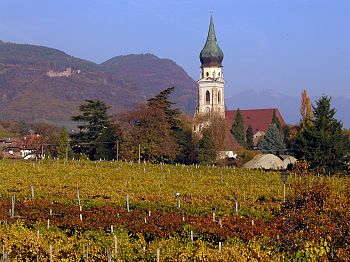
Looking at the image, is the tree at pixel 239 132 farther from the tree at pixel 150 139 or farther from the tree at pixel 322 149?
the tree at pixel 322 149

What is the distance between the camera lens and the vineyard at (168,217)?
13734mm

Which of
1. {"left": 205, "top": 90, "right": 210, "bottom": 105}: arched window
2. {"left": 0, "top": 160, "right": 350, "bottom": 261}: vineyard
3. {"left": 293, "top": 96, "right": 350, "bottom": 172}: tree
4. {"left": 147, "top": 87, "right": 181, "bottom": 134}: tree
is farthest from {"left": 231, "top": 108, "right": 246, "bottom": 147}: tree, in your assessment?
{"left": 0, "top": 160, "right": 350, "bottom": 261}: vineyard

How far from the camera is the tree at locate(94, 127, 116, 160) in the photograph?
198 feet

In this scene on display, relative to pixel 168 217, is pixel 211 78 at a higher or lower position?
higher

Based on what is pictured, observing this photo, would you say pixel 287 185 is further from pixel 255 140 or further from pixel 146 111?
pixel 255 140

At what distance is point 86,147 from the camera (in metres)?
65.4

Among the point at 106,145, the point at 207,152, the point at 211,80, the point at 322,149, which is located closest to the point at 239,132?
the point at 211,80

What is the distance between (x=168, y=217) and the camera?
882 inches

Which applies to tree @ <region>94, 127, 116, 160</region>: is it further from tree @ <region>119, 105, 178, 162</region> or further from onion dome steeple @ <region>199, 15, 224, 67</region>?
onion dome steeple @ <region>199, 15, 224, 67</region>

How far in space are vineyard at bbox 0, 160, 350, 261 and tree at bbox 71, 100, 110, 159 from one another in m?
23.1

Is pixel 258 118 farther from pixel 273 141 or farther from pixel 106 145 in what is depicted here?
pixel 106 145

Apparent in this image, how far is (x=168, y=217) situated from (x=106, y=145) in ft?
129

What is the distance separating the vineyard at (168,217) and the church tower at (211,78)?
53.5 metres

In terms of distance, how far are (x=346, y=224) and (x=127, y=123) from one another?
4946 centimetres
